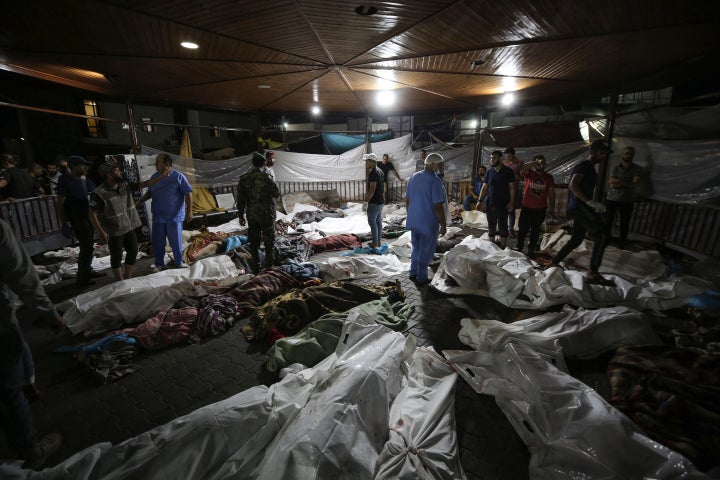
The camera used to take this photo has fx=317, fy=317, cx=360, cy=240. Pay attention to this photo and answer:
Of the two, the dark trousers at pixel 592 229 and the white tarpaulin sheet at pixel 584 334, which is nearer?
the white tarpaulin sheet at pixel 584 334

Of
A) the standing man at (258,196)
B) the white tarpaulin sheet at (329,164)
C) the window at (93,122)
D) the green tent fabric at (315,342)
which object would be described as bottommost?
the green tent fabric at (315,342)

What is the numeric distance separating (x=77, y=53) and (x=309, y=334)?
16.0 feet

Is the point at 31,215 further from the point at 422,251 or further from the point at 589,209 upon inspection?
the point at 589,209

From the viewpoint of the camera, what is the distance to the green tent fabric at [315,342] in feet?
9.63

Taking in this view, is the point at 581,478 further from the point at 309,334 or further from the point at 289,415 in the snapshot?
the point at 309,334

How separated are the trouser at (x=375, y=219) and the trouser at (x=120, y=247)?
394 centimetres

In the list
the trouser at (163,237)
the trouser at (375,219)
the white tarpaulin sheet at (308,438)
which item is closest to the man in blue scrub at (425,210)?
the trouser at (375,219)

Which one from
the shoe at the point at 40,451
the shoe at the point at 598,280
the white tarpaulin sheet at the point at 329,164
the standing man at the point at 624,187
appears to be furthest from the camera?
the white tarpaulin sheet at the point at 329,164

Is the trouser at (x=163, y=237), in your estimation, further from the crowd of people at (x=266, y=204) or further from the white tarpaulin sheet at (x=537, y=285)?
the white tarpaulin sheet at (x=537, y=285)

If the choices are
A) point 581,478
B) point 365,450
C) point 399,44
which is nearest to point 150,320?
point 365,450

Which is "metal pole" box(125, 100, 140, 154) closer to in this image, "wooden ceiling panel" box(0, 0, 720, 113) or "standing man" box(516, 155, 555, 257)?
"wooden ceiling panel" box(0, 0, 720, 113)

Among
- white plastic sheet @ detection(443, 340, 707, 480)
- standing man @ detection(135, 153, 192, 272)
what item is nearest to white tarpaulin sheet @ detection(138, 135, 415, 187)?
standing man @ detection(135, 153, 192, 272)

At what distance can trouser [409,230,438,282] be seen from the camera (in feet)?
15.5

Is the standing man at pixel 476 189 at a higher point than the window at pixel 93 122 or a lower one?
lower
